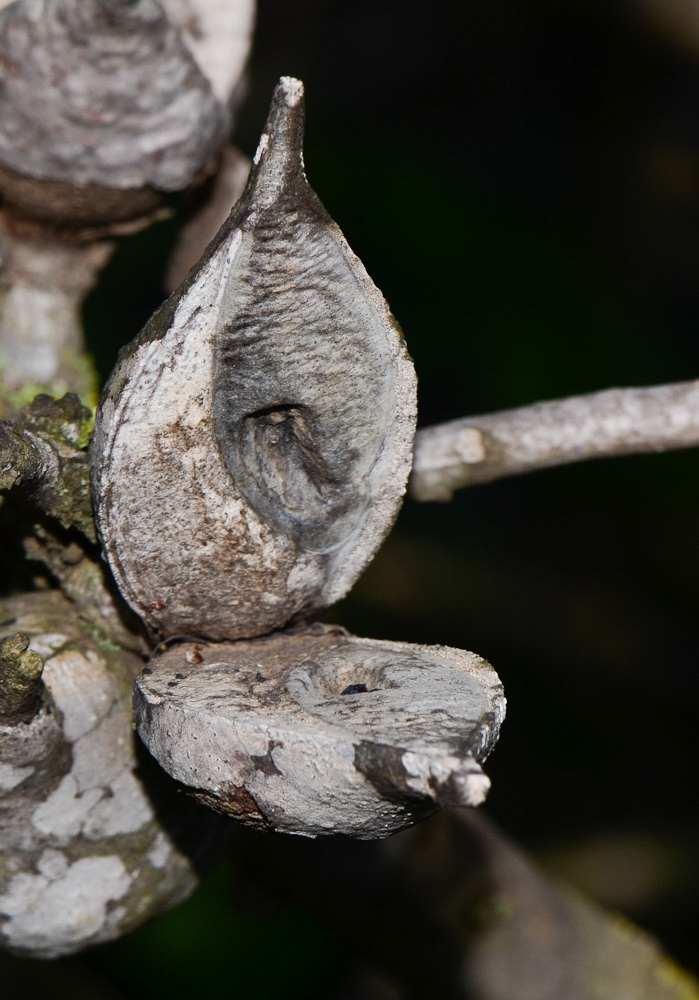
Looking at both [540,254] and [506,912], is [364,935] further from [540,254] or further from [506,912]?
[540,254]

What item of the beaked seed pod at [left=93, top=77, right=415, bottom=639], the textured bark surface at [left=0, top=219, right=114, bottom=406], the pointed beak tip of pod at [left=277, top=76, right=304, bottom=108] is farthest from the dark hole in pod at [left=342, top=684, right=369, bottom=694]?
the textured bark surface at [left=0, top=219, right=114, bottom=406]

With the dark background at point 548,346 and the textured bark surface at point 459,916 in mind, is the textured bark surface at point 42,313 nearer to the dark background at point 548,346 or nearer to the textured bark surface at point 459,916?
the textured bark surface at point 459,916

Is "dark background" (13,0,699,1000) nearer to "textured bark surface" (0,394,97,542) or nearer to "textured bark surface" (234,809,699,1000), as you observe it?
"textured bark surface" (234,809,699,1000)

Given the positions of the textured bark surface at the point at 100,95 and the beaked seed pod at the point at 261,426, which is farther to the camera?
the textured bark surface at the point at 100,95

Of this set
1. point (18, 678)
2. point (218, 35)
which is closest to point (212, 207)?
point (218, 35)

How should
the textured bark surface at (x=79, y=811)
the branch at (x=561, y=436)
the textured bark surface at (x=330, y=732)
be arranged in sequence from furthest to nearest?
the branch at (x=561, y=436), the textured bark surface at (x=79, y=811), the textured bark surface at (x=330, y=732)

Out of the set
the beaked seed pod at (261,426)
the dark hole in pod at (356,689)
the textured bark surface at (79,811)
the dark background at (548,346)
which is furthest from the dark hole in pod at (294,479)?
the dark background at (548,346)

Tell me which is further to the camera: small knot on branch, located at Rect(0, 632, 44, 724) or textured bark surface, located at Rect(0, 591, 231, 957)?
textured bark surface, located at Rect(0, 591, 231, 957)
